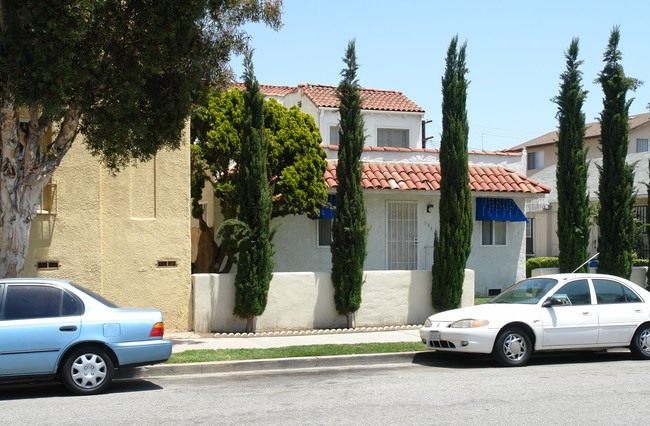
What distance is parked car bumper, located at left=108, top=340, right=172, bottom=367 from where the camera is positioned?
8.80 m

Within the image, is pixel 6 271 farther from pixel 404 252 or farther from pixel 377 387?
pixel 404 252

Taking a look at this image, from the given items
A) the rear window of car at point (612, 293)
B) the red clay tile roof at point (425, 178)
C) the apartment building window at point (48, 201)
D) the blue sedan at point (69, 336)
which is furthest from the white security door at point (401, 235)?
the blue sedan at point (69, 336)

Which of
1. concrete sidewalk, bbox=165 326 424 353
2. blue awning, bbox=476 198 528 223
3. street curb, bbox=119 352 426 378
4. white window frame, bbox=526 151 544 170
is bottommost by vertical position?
street curb, bbox=119 352 426 378

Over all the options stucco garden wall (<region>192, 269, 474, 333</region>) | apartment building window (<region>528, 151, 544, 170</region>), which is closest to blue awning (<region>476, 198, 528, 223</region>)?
stucco garden wall (<region>192, 269, 474, 333</region>)

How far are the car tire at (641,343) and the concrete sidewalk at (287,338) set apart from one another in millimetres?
3834

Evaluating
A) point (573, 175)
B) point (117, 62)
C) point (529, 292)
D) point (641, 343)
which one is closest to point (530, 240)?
point (573, 175)

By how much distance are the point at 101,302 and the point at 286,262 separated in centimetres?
1027

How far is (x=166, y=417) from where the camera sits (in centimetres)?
747

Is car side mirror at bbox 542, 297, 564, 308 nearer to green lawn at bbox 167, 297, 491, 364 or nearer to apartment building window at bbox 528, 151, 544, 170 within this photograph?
green lawn at bbox 167, 297, 491, 364

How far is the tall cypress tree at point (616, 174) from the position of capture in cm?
1786

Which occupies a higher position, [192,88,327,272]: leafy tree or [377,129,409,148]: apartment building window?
[377,129,409,148]: apartment building window

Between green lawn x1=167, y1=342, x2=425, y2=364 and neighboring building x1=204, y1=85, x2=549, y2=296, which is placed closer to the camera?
green lawn x1=167, y1=342, x2=425, y2=364

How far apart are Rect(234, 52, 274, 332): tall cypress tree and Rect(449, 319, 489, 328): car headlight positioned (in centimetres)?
485

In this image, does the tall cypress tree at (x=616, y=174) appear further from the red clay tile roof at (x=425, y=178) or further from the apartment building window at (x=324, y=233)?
the apartment building window at (x=324, y=233)
